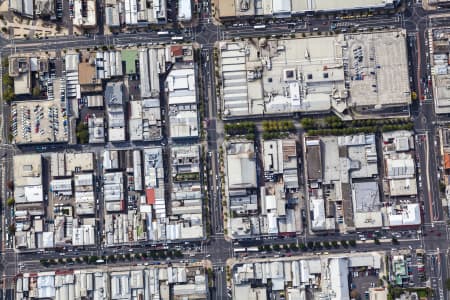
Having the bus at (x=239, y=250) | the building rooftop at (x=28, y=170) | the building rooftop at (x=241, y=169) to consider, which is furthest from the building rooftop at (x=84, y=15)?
the bus at (x=239, y=250)

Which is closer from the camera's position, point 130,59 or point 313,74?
point 313,74

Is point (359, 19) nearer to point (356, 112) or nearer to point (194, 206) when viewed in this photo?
point (356, 112)

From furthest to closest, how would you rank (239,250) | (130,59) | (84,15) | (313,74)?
(84,15)
(130,59)
(313,74)
(239,250)

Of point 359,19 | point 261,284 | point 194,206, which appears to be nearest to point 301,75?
point 359,19

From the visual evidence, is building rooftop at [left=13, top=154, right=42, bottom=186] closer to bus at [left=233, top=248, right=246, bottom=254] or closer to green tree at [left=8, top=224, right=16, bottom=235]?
green tree at [left=8, top=224, right=16, bottom=235]

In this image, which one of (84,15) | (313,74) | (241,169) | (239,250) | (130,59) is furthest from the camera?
(84,15)

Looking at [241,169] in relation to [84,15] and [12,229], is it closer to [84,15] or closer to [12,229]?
[84,15]

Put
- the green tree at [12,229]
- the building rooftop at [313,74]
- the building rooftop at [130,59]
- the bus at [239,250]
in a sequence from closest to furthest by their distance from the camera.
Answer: the building rooftop at [313,74] → the bus at [239,250] → the green tree at [12,229] → the building rooftop at [130,59]

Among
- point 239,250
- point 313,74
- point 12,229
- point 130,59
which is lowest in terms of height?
point 239,250

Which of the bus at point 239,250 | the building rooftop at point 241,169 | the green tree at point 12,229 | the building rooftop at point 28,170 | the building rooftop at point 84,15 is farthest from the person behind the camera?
the building rooftop at point 84,15

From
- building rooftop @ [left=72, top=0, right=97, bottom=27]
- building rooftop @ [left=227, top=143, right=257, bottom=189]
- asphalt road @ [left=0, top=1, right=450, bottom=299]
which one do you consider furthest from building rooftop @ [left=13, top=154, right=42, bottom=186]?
building rooftop @ [left=227, top=143, right=257, bottom=189]

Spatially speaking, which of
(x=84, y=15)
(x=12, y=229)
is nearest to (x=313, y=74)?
(x=84, y=15)

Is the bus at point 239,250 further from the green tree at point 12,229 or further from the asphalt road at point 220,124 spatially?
the green tree at point 12,229
